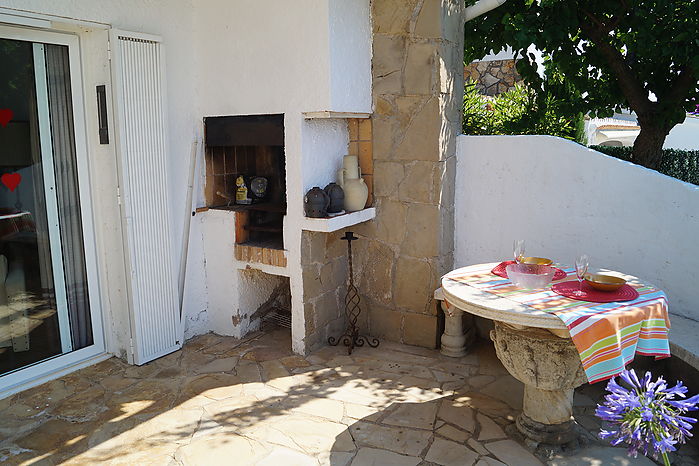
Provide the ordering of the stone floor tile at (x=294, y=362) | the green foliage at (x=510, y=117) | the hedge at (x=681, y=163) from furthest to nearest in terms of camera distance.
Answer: the hedge at (x=681, y=163)
the green foliage at (x=510, y=117)
the stone floor tile at (x=294, y=362)

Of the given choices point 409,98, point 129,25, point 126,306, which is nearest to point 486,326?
point 409,98

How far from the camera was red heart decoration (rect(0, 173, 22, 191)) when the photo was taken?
3735 mm

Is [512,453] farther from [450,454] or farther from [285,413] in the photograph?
[285,413]

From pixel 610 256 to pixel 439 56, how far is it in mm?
1994

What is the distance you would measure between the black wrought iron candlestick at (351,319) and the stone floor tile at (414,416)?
39.8 inches

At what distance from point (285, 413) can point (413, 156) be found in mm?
2228

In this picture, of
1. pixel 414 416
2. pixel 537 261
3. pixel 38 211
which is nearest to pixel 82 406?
pixel 38 211

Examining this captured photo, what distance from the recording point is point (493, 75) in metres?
11.7

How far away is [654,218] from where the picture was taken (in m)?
3.75

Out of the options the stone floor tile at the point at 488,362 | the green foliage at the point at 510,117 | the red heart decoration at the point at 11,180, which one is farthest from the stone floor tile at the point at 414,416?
the green foliage at the point at 510,117

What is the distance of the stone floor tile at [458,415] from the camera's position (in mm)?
3365

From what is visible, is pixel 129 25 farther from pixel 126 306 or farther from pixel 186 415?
pixel 186 415

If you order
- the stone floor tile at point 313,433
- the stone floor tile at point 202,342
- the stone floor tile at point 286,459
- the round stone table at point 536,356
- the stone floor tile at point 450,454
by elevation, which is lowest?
the stone floor tile at point 450,454

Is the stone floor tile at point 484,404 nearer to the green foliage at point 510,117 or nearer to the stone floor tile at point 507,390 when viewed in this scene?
the stone floor tile at point 507,390
